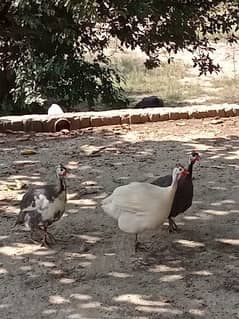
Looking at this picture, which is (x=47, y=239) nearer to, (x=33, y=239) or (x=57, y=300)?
(x=33, y=239)

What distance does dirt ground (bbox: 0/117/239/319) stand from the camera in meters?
3.73

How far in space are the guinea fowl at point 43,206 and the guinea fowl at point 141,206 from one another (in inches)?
12.5

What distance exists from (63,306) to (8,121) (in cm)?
422

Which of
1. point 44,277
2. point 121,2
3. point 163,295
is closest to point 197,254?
point 163,295

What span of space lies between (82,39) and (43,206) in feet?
17.1

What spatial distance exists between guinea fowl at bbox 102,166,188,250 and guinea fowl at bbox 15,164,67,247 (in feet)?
1.04

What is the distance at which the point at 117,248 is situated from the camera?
4430 mm

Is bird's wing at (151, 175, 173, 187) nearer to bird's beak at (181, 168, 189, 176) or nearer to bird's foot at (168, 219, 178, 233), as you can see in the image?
bird's beak at (181, 168, 189, 176)

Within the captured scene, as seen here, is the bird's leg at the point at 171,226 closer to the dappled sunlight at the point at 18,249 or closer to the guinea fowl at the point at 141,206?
the guinea fowl at the point at 141,206

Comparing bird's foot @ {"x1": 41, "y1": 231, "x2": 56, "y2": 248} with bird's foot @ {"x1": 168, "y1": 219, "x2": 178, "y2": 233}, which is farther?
bird's foot @ {"x1": 168, "y1": 219, "x2": 178, "y2": 233}

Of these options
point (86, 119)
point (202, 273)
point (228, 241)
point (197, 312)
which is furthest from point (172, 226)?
point (86, 119)

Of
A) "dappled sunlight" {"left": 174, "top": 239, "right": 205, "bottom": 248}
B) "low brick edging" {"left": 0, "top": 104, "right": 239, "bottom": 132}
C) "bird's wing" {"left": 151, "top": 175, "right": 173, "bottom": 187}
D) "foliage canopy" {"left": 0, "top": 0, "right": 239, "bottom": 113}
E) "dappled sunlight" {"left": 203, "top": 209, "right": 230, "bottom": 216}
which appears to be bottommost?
"dappled sunlight" {"left": 174, "top": 239, "right": 205, "bottom": 248}

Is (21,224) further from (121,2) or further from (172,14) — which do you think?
(172,14)

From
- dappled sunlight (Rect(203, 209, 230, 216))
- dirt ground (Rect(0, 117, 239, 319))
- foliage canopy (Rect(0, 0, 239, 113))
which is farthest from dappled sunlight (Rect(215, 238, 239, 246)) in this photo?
foliage canopy (Rect(0, 0, 239, 113))
